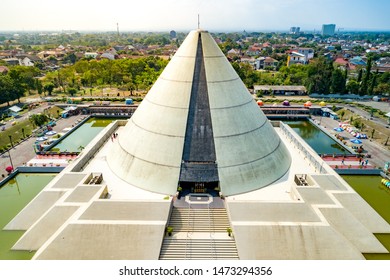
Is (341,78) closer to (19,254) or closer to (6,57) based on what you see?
(19,254)

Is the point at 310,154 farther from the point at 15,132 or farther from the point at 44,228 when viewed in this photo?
the point at 15,132

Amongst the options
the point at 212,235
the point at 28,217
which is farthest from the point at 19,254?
the point at 212,235

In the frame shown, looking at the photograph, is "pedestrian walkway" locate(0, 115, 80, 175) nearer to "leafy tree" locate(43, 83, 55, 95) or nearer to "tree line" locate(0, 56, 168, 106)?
"tree line" locate(0, 56, 168, 106)

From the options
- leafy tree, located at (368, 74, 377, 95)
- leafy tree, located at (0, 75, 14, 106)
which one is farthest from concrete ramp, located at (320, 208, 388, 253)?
leafy tree, located at (0, 75, 14, 106)

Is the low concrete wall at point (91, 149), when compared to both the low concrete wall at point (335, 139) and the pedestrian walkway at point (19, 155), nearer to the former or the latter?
the pedestrian walkway at point (19, 155)

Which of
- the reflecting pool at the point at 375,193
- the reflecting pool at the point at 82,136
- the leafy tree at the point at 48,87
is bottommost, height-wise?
the reflecting pool at the point at 375,193

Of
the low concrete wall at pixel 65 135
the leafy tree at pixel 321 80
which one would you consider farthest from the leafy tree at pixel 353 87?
the low concrete wall at pixel 65 135
